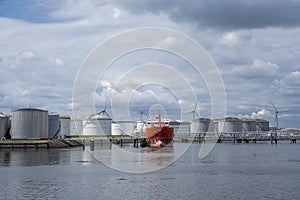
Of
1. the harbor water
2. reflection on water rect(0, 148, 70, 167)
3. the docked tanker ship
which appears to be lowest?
reflection on water rect(0, 148, 70, 167)

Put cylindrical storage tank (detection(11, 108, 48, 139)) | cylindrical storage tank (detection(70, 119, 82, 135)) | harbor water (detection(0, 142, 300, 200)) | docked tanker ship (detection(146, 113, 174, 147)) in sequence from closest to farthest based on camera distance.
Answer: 1. harbor water (detection(0, 142, 300, 200))
2. cylindrical storage tank (detection(11, 108, 48, 139))
3. docked tanker ship (detection(146, 113, 174, 147))
4. cylindrical storage tank (detection(70, 119, 82, 135))

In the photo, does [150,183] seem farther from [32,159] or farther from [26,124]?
[26,124]

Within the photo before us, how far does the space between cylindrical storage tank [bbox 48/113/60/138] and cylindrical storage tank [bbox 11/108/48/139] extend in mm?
12726

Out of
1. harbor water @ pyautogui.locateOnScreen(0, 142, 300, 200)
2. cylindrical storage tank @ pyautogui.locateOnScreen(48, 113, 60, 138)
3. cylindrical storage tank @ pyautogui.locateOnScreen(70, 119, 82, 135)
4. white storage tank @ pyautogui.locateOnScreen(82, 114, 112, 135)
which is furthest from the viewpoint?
cylindrical storage tank @ pyautogui.locateOnScreen(70, 119, 82, 135)

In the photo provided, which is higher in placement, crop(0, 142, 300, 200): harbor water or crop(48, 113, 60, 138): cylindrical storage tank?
crop(48, 113, 60, 138): cylindrical storage tank

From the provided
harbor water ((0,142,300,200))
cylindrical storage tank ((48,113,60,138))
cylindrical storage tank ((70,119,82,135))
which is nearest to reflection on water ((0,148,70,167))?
harbor water ((0,142,300,200))

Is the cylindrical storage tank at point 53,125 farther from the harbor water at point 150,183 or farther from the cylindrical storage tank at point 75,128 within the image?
the harbor water at point 150,183

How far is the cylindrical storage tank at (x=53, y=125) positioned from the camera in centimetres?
11562

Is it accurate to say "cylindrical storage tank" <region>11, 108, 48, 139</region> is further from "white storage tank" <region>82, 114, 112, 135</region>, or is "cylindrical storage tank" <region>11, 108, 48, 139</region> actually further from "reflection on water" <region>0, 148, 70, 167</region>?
"white storage tank" <region>82, 114, 112, 135</region>

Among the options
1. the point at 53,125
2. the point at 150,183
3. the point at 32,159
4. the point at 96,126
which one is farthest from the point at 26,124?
the point at 150,183

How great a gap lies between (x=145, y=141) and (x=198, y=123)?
87.3 metres

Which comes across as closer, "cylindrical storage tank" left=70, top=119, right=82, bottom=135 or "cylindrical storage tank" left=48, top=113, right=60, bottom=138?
"cylindrical storage tank" left=48, top=113, right=60, bottom=138

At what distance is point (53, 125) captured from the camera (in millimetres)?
116500

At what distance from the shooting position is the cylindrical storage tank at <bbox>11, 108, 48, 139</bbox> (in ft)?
329
